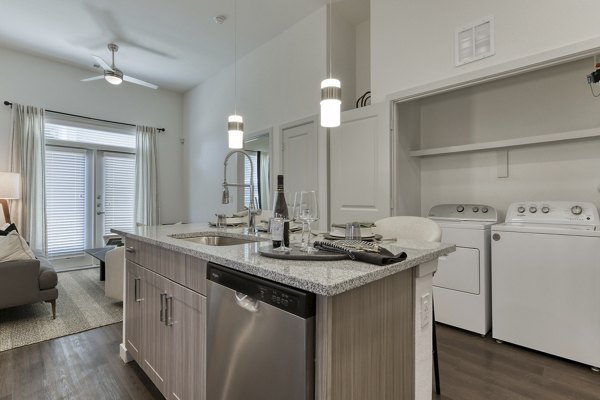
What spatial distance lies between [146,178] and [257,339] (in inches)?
220

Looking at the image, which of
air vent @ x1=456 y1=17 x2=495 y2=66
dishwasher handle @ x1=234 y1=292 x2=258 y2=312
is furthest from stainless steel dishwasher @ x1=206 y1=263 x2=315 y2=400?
air vent @ x1=456 y1=17 x2=495 y2=66

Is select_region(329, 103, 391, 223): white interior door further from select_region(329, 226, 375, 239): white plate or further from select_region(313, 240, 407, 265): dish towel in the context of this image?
select_region(313, 240, 407, 265): dish towel

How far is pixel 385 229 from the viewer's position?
186 centimetres

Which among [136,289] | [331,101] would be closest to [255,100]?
[331,101]

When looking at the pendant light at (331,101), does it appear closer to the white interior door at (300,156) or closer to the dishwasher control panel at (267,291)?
the dishwasher control panel at (267,291)

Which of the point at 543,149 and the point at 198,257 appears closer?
the point at 198,257

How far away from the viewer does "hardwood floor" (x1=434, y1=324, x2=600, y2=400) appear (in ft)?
5.80

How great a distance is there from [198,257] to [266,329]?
1.63 feet

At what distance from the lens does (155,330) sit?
1.72 metres

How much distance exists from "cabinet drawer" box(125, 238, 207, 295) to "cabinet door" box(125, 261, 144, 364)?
0.09 metres

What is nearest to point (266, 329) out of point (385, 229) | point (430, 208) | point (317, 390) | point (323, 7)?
point (317, 390)

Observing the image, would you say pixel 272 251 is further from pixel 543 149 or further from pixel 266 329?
pixel 543 149

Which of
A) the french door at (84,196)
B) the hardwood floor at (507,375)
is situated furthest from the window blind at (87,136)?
the hardwood floor at (507,375)

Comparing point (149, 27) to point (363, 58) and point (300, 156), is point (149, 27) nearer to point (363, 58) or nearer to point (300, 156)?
point (300, 156)
